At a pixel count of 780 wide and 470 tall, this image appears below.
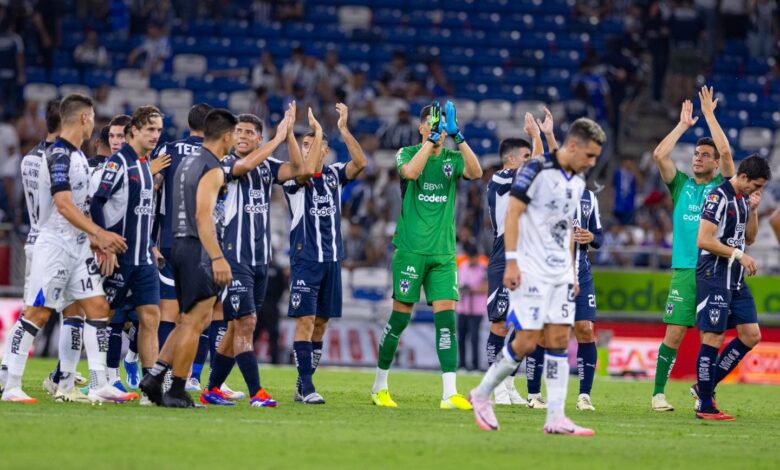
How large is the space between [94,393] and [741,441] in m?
6.11

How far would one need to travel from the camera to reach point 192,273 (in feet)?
38.7

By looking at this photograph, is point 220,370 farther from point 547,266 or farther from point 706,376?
point 706,376

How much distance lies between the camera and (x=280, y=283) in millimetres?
24422

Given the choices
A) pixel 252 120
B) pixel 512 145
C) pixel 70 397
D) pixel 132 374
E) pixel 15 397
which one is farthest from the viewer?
pixel 132 374

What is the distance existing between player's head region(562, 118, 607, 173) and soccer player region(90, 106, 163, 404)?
4.24 m

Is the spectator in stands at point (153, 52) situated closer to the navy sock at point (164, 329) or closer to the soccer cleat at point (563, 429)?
the navy sock at point (164, 329)

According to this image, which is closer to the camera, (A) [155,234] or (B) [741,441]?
(B) [741,441]

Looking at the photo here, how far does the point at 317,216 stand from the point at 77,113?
2.97 m

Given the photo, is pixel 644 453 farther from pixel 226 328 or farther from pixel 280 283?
pixel 280 283

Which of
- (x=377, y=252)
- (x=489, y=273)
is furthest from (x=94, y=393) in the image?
(x=377, y=252)

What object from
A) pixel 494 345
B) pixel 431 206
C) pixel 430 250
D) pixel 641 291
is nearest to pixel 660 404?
pixel 494 345

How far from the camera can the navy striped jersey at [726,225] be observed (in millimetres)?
13594

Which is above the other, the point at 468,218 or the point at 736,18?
the point at 736,18

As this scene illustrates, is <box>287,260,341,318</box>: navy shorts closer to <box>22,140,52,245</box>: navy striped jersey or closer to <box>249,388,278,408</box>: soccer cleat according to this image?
<box>249,388,278,408</box>: soccer cleat
